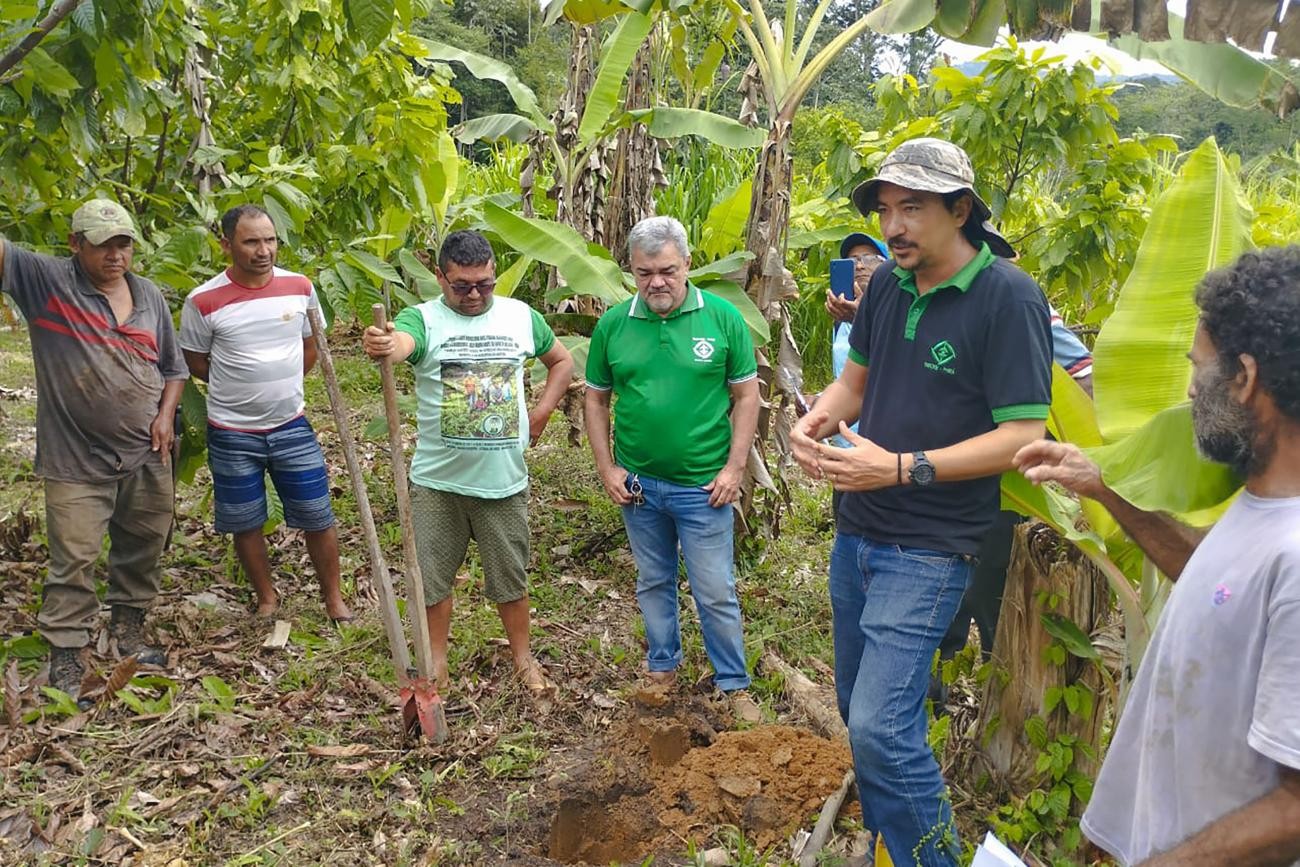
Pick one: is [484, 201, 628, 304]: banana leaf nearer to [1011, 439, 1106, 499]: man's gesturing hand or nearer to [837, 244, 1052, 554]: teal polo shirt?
[837, 244, 1052, 554]: teal polo shirt

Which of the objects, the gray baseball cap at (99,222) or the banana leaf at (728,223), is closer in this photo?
the gray baseball cap at (99,222)

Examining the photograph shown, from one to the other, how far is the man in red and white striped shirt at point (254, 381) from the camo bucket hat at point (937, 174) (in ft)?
9.11

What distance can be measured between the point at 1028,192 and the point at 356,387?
222 inches

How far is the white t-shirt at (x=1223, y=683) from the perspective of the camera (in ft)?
4.78

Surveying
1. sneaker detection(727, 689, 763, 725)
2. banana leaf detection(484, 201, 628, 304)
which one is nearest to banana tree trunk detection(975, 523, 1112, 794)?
sneaker detection(727, 689, 763, 725)

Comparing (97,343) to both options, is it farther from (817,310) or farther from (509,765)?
(817,310)

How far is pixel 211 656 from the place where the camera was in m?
4.69

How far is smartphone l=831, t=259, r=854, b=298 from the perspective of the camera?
4180 millimetres

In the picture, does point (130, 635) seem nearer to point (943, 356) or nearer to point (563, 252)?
point (563, 252)

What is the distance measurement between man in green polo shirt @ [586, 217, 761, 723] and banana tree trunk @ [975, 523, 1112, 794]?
1097mm

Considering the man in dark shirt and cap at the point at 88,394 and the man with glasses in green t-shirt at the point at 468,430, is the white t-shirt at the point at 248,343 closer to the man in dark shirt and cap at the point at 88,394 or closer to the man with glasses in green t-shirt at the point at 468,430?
the man in dark shirt and cap at the point at 88,394

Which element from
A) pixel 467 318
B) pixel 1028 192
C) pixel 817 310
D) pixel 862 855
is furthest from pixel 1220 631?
pixel 817 310

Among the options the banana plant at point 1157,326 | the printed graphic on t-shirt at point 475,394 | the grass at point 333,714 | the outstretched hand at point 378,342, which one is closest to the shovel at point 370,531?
the outstretched hand at point 378,342

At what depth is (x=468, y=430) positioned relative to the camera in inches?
162
